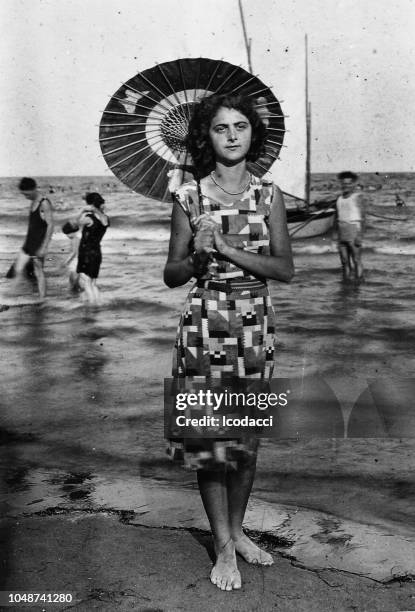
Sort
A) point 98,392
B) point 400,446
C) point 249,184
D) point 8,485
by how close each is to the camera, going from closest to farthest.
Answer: point 249,184
point 8,485
point 400,446
point 98,392

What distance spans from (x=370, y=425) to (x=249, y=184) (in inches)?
70.0

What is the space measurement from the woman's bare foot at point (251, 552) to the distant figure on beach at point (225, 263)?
128mm

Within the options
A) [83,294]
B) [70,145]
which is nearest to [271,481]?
[83,294]

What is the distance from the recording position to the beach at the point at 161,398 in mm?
A: 2799

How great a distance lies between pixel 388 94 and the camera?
11.8 ft

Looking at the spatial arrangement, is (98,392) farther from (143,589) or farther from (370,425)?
(143,589)

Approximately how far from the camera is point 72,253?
406 centimetres

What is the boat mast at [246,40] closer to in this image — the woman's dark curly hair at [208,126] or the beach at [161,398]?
the beach at [161,398]

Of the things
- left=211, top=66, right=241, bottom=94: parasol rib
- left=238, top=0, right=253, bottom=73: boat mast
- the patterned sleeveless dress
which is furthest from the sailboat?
the patterned sleeveless dress

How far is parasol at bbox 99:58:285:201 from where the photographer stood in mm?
2588

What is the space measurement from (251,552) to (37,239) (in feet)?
7.29

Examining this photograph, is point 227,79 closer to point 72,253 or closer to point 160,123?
point 160,123

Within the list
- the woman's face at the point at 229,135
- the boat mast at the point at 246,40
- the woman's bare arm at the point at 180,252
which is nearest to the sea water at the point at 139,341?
the boat mast at the point at 246,40
